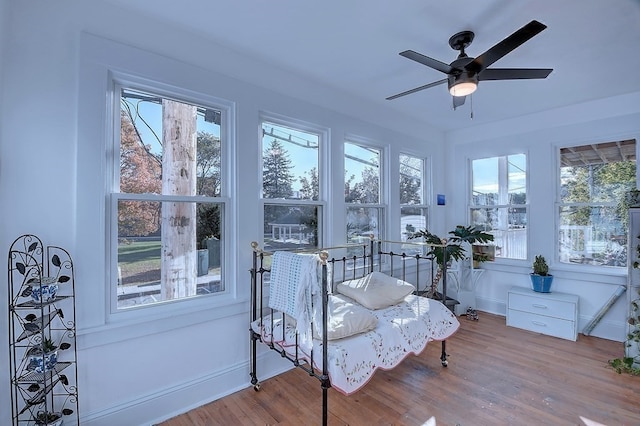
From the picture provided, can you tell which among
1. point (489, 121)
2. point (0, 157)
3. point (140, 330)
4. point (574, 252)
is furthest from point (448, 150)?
point (0, 157)

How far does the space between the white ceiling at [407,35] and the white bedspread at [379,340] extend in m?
2.11

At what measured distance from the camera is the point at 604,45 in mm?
2312

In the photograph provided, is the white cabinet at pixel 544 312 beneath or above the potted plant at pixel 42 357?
beneath

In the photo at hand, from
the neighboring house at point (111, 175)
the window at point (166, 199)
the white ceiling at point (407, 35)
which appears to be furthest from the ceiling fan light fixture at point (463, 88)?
the window at point (166, 199)

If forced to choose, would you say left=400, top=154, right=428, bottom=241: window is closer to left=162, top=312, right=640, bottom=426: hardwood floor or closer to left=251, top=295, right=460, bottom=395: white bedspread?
left=251, top=295, right=460, bottom=395: white bedspread

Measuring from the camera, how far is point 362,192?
3.62 metres

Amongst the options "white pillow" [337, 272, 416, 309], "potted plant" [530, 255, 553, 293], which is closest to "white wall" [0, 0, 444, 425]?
"white pillow" [337, 272, 416, 309]

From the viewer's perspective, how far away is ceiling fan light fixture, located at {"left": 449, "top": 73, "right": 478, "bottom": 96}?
6.85 ft

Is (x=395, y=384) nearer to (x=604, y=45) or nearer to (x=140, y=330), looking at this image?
(x=140, y=330)

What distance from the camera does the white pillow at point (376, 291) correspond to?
8.48 ft

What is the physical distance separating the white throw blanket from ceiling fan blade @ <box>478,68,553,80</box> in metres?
1.70

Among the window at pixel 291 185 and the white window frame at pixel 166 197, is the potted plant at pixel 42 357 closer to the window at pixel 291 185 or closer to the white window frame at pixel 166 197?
the white window frame at pixel 166 197

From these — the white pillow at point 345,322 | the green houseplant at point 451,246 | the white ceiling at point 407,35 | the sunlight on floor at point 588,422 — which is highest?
the white ceiling at point 407,35

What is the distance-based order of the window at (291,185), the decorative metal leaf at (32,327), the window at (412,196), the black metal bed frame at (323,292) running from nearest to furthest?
the decorative metal leaf at (32,327) < the black metal bed frame at (323,292) < the window at (291,185) < the window at (412,196)
